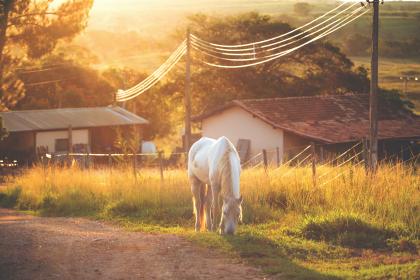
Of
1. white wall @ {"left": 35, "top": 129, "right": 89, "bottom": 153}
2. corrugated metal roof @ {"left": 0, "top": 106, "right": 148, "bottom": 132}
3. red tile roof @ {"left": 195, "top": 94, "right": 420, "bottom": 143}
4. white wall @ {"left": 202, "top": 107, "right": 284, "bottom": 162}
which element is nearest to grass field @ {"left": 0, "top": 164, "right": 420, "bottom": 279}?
white wall @ {"left": 202, "top": 107, "right": 284, "bottom": 162}

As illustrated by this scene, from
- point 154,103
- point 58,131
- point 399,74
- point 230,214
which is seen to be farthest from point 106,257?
point 399,74

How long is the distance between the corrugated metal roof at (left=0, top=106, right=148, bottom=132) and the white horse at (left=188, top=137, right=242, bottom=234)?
2274 cm

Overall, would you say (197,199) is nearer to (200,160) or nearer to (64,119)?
(200,160)

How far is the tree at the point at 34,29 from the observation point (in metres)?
29.2

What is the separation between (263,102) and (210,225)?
74.7 feet

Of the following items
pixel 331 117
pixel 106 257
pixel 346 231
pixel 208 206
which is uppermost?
pixel 331 117

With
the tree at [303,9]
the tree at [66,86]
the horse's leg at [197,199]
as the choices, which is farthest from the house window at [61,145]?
the tree at [303,9]

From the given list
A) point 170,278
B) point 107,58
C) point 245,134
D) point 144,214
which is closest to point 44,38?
point 245,134

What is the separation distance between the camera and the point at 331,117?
35688 millimetres

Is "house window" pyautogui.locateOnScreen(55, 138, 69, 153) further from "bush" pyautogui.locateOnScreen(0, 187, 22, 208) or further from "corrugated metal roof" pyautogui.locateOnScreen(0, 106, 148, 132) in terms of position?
"bush" pyautogui.locateOnScreen(0, 187, 22, 208)

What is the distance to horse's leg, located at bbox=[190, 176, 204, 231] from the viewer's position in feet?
43.8

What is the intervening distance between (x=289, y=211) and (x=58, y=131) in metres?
25.2

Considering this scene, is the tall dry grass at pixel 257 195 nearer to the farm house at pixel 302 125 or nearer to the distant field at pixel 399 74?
the farm house at pixel 302 125

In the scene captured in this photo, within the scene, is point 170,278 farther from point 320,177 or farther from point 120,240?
point 320,177
